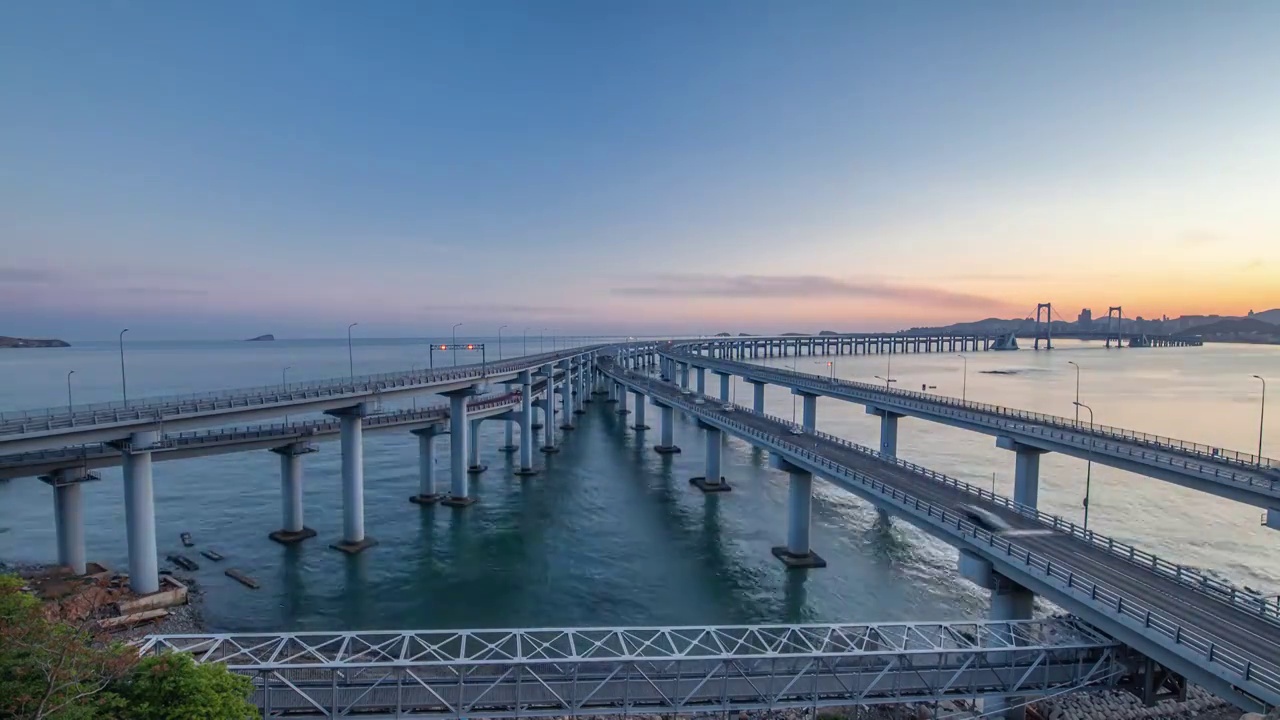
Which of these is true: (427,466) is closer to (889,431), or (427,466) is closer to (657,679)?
(657,679)

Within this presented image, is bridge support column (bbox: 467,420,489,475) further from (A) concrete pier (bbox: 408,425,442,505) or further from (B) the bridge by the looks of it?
(A) concrete pier (bbox: 408,425,442,505)

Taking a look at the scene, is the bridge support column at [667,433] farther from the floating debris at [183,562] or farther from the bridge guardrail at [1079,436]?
the floating debris at [183,562]

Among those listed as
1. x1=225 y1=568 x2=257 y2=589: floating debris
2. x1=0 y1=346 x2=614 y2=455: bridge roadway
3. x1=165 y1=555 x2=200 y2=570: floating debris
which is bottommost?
x1=225 y1=568 x2=257 y2=589: floating debris

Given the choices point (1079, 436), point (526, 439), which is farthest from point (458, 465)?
point (1079, 436)

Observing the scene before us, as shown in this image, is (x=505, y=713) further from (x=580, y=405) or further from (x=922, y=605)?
(x=580, y=405)

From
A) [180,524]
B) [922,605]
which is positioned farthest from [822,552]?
[180,524]

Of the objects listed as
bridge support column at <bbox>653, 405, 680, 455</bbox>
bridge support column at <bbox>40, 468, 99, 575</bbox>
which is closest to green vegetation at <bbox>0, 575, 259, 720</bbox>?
bridge support column at <bbox>40, 468, 99, 575</bbox>
